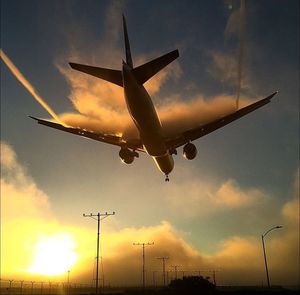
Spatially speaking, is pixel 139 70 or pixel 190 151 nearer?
pixel 139 70

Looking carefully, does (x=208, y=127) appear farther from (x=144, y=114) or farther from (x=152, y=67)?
(x=152, y=67)

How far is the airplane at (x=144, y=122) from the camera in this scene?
29.5 metres

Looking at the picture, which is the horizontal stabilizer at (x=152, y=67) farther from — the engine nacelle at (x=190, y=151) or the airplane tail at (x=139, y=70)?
the engine nacelle at (x=190, y=151)

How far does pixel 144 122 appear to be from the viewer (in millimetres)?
32438

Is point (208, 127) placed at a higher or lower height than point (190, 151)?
higher

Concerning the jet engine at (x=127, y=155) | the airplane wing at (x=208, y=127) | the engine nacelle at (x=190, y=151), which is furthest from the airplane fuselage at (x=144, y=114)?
the jet engine at (x=127, y=155)

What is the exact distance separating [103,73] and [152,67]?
4483mm

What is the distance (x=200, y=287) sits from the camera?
164 feet

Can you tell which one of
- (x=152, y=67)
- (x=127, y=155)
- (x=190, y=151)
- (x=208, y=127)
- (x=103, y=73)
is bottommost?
(x=190, y=151)

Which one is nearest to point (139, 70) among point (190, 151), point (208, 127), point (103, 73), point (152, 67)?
point (152, 67)

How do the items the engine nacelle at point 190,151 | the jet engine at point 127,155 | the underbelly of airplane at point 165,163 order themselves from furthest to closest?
the jet engine at point 127,155, the engine nacelle at point 190,151, the underbelly of airplane at point 165,163

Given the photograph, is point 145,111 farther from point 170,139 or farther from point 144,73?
point 170,139

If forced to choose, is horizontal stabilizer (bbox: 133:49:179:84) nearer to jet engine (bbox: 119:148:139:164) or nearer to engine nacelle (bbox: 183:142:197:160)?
engine nacelle (bbox: 183:142:197:160)

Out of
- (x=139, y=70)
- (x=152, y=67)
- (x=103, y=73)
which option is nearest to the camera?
(x=152, y=67)
